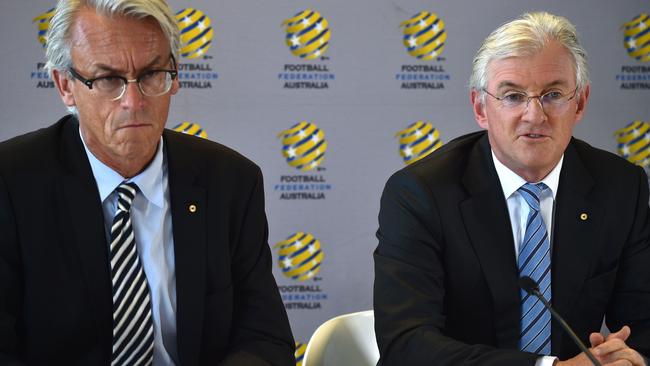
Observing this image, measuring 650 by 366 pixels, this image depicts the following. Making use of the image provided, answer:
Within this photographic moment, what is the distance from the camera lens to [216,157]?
Answer: 2.34 meters

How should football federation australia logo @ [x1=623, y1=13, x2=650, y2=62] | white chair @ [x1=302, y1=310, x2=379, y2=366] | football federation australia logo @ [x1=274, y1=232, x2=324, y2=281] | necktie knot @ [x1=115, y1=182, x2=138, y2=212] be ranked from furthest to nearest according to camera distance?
football federation australia logo @ [x1=623, y1=13, x2=650, y2=62] → football federation australia logo @ [x1=274, y1=232, x2=324, y2=281] → white chair @ [x1=302, y1=310, x2=379, y2=366] → necktie knot @ [x1=115, y1=182, x2=138, y2=212]

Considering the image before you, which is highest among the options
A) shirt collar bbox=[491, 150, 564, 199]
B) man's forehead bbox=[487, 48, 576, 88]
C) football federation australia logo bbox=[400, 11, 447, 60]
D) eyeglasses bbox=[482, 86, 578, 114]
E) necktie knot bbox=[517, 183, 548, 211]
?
man's forehead bbox=[487, 48, 576, 88]

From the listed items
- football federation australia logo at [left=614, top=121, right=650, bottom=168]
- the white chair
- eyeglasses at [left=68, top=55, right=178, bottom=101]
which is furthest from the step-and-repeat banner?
eyeglasses at [left=68, top=55, right=178, bottom=101]

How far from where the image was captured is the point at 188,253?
218 cm

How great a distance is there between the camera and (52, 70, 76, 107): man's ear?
208 centimetres

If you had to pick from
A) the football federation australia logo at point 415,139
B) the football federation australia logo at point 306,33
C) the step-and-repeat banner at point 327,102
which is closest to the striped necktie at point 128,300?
the step-and-repeat banner at point 327,102

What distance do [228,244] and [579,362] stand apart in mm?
943

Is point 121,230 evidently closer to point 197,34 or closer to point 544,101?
point 544,101

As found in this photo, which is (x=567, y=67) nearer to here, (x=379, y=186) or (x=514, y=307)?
(x=514, y=307)

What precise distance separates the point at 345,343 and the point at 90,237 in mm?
832

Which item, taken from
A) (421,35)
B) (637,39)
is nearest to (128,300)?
(421,35)

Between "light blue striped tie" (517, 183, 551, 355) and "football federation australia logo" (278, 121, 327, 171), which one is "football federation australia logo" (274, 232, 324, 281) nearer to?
"football federation australia logo" (278, 121, 327, 171)

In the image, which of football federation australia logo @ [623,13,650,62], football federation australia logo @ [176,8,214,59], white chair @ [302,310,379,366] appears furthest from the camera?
football federation australia logo @ [623,13,650,62]

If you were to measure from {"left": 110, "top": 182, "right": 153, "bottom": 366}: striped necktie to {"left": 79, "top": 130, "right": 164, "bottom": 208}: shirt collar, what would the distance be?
57 millimetres
